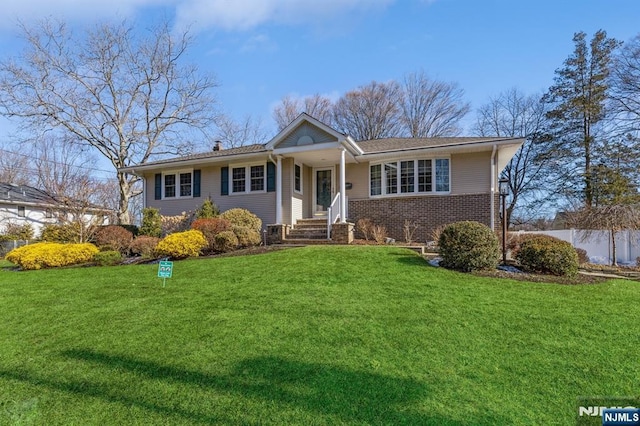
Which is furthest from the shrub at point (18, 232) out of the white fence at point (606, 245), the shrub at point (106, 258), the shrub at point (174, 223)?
the white fence at point (606, 245)

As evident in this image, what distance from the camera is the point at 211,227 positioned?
37.1 feet

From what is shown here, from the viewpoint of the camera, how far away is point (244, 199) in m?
14.1

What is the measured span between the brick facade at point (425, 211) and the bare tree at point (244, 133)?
20351 millimetres

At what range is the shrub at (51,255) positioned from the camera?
10266mm

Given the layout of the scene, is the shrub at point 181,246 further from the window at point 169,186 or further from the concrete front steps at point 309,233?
the window at point 169,186

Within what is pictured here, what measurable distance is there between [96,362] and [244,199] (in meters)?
10.6

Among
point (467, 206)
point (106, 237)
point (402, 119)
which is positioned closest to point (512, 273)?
point (467, 206)

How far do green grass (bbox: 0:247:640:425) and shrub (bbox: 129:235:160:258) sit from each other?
15.9ft

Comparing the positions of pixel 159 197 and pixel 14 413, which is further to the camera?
pixel 159 197

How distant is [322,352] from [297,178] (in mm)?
10613

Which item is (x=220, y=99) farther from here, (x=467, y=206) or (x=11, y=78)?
(x=467, y=206)

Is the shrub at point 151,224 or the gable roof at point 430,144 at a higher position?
the gable roof at point 430,144

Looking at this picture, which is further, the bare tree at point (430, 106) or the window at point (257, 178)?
the bare tree at point (430, 106)

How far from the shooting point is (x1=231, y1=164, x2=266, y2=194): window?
45.9ft
